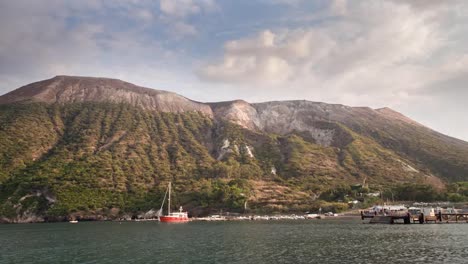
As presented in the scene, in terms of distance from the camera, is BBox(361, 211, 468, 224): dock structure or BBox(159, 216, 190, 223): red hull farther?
BBox(159, 216, 190, 223): red hull

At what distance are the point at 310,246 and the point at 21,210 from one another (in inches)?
6757

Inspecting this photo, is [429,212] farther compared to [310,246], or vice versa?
[429,212]

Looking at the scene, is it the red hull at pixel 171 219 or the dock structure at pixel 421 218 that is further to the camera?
the red hull at pixel 171 219

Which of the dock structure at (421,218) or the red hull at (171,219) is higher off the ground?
the dock structure at (421,218)

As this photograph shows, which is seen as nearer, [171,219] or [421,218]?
[421,218]

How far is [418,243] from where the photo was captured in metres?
73.5

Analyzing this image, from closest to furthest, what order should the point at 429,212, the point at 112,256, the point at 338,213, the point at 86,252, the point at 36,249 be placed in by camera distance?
the point at 112,256 → the point at 86,252 → the point at 36,249 → the point at 429,212 → the point at 338,213

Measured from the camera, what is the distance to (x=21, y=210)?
197 m

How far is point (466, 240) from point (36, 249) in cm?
8061

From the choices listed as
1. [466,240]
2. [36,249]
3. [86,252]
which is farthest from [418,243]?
[36,249]

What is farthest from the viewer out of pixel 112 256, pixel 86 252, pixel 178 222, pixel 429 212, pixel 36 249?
pixel 178 222

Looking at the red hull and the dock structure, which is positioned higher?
the dock structure

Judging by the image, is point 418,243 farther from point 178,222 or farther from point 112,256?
point 178,222

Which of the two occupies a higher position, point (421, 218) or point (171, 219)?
point (421, 218)
